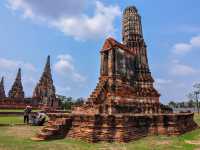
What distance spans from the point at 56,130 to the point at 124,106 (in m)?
4.44

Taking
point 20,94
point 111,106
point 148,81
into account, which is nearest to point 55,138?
point 111,106

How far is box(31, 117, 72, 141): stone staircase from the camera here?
10070 millimetres

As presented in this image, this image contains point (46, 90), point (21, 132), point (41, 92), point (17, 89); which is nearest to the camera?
point (21, 132)

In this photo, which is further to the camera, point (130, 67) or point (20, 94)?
point (20, 94)

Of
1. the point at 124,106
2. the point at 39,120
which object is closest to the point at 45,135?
the point at 124,106

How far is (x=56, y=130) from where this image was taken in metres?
10.5

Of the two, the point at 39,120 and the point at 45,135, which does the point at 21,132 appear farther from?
the point at 39,120

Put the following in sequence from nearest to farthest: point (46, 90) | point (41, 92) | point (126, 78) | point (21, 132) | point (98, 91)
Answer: point (21, 132) < point (98, 91) < point (126, 78) < point (41, 92) < point (46, 90)

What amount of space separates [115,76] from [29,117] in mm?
7625

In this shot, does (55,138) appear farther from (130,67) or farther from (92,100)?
(130,67)

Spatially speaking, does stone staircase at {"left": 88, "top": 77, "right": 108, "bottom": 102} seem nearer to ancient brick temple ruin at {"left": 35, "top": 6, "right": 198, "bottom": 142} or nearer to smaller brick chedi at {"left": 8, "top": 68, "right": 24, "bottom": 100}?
ancient brick temple ruin at {"left": 35, "top": 6, "right": 198, "bottom": 142}

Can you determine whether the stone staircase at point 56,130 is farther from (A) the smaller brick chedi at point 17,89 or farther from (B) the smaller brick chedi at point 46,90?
(A) the smaller brick chedi at point 17,89

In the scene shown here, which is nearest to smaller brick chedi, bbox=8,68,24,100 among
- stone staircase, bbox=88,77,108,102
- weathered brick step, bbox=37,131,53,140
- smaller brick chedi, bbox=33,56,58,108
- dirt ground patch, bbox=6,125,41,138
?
smaller brick chedi, bbox=33,56,58,108

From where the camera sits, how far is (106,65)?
50.8 ft
